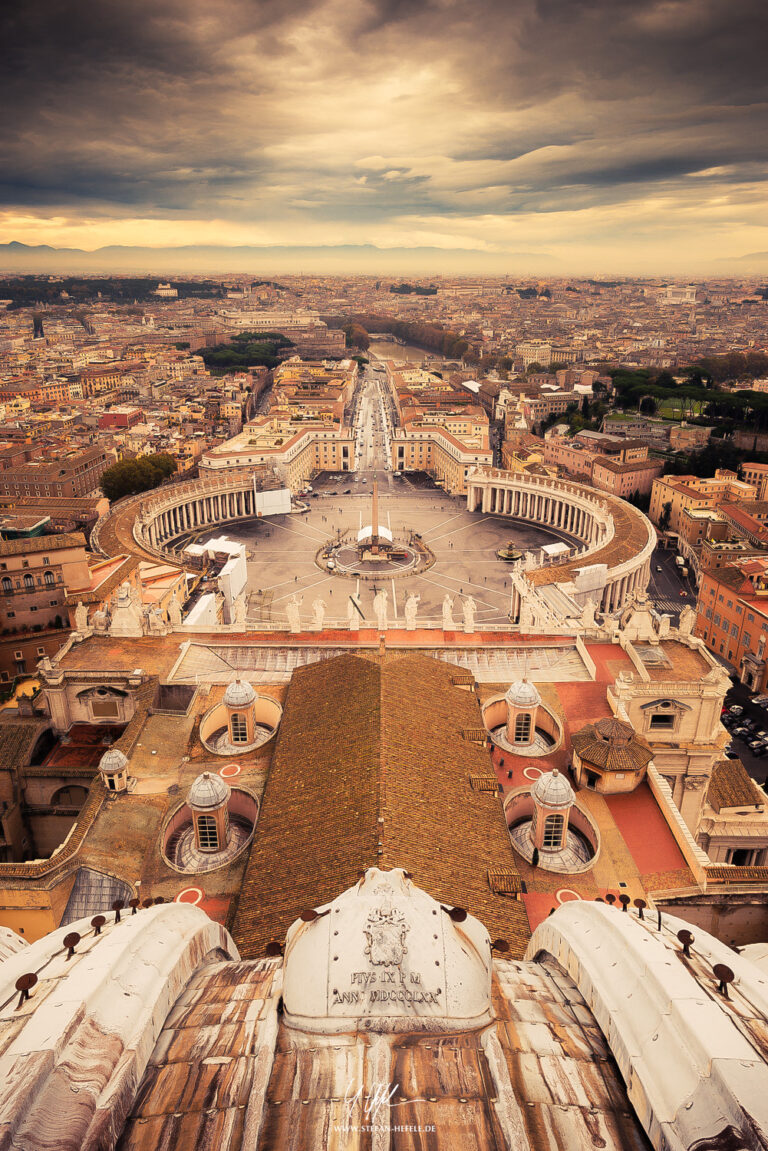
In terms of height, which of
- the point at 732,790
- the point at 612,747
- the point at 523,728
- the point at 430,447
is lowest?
the point at 430,447

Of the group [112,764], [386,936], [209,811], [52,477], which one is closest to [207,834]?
[209,811]

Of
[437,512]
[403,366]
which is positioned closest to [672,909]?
[437,512]

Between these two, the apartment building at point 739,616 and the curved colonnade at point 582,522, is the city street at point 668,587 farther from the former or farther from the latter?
the apartment building at point 739,616

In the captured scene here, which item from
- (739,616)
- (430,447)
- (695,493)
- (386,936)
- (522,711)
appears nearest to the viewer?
(386,936)

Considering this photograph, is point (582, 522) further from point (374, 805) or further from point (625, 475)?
point (374, 805)

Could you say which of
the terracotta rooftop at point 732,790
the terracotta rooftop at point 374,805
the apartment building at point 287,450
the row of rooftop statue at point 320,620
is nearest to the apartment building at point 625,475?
the apartment building at point 287,450

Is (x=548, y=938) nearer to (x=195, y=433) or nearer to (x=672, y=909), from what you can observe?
(x=672, y=909)
